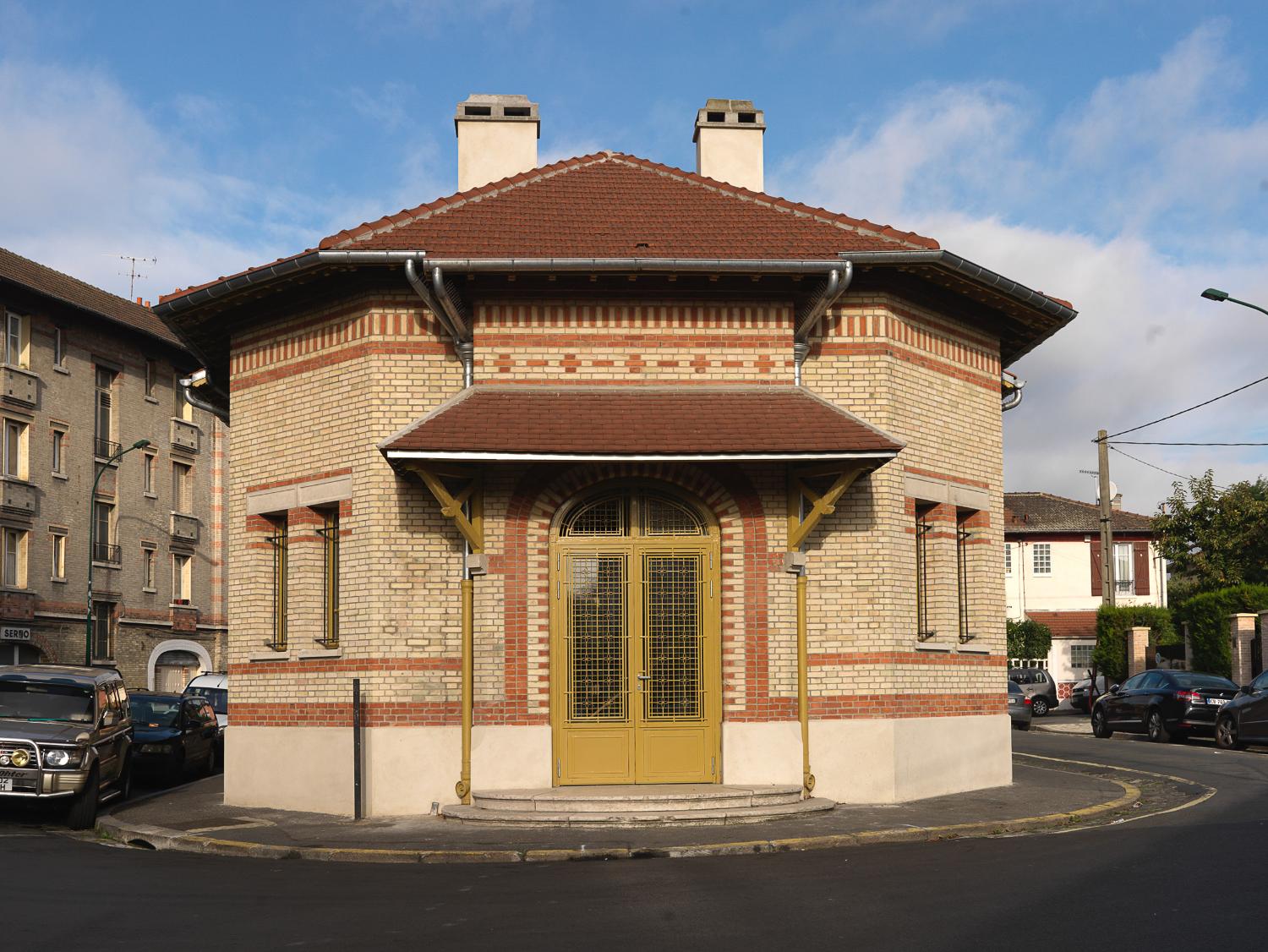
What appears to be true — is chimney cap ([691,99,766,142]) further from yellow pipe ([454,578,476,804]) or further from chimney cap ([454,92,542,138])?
yellow pipe ([454,578,476,804])

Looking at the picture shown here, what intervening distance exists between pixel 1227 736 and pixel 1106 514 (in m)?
17.3

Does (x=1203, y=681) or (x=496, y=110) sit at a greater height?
(x=496, y=110)

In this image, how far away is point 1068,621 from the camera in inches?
2459

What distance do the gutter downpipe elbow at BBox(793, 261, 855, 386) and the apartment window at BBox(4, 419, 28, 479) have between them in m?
32.9

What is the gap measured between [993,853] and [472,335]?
24.2ft

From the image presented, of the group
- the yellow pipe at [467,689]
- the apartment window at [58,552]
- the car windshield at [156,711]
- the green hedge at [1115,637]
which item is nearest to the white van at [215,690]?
the car windshield at [156,711]

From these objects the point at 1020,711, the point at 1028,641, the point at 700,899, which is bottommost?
the point at 1020,711

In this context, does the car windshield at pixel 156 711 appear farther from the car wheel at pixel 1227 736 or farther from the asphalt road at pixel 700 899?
the car wheel at pixel 1227 736

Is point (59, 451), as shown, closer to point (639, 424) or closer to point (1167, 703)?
point (1167, 703)

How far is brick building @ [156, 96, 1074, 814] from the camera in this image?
14.3 m

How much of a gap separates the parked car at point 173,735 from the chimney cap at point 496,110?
1002cm

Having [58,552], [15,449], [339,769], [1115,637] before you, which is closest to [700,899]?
[339,769]

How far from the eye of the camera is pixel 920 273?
15.3 m

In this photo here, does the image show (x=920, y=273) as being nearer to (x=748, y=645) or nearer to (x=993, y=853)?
(x=748, y=645)
